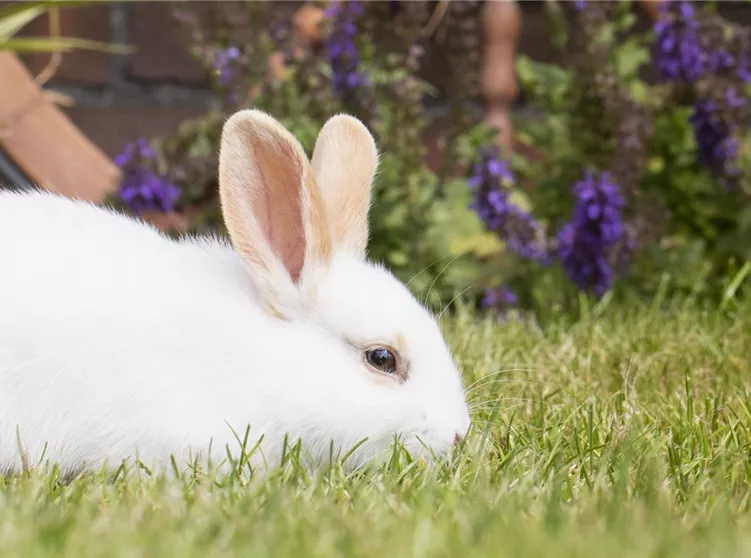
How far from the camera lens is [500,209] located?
349 cm

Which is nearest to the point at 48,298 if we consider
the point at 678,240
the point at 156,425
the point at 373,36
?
the point at 156,425

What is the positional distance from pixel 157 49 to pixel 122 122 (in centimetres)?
35

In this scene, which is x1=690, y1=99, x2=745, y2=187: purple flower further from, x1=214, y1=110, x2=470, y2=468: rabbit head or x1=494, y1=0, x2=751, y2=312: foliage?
x1=214, y1=110, x2=470, y2=468: rabbit head

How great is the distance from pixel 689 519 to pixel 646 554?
0.27 metres

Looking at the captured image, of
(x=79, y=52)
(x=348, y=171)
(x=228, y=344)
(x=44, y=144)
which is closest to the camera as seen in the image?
(x=228, y=344)

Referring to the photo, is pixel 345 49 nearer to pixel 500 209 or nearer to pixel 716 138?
pixel 500 209

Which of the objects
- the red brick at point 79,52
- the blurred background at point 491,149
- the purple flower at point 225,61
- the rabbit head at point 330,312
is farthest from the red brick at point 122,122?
the rabbit head at point 330,312

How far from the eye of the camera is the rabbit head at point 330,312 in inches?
70.4

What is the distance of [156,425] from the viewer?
1756 mm

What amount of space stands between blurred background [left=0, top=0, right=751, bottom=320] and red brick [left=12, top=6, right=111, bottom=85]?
59 millimetres

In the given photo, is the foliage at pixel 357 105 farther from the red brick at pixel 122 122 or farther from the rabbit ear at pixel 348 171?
the rabbit ear at pixel 348 171

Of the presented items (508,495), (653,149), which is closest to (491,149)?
(653,149)

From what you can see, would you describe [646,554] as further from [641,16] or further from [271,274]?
[641,16]

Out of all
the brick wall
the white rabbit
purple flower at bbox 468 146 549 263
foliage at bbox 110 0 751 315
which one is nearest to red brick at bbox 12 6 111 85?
the brick wall
